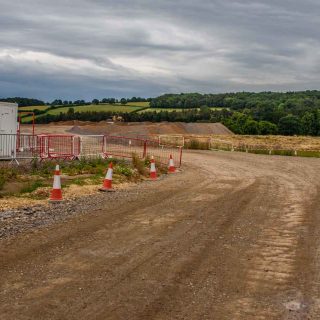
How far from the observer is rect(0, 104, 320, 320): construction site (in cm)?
577

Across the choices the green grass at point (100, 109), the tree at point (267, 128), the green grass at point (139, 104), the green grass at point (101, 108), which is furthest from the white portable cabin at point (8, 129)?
the green grass at point (139, 104)

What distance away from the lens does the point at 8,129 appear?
75.5ft

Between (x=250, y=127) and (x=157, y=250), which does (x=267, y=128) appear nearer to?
(x=250, y=127)

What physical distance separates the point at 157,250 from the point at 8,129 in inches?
650

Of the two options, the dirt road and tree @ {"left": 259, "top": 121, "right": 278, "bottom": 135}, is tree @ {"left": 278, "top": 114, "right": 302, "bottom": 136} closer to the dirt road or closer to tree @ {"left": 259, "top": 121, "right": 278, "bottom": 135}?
tree @ {"left": 259, "top": 121, "right": 278, "bottom": 135}

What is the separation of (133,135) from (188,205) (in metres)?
46.0

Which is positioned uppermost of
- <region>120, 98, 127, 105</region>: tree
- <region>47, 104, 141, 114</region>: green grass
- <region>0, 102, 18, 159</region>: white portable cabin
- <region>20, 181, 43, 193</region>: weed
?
<region>120, 98, 127, 105</region>: tree

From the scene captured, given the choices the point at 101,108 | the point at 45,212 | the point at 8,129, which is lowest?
the point at 45,212

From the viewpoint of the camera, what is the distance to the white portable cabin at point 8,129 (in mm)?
21875

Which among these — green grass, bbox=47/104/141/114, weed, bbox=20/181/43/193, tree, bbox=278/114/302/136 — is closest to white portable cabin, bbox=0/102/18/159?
weed, bbox=20/181/43/193

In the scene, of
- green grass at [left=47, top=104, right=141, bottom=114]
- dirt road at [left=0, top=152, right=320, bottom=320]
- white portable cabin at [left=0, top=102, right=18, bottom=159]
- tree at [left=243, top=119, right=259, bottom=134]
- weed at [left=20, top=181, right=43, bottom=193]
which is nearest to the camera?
dirt road at [left=0, top=152, right=320, bottom=320]

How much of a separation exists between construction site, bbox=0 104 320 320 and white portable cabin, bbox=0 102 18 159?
4.74 meters

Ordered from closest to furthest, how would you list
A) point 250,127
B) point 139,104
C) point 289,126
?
point 250,127, point 289,126, point 139,104

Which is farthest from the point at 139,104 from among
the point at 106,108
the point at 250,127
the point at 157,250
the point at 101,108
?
the point at 157,250
